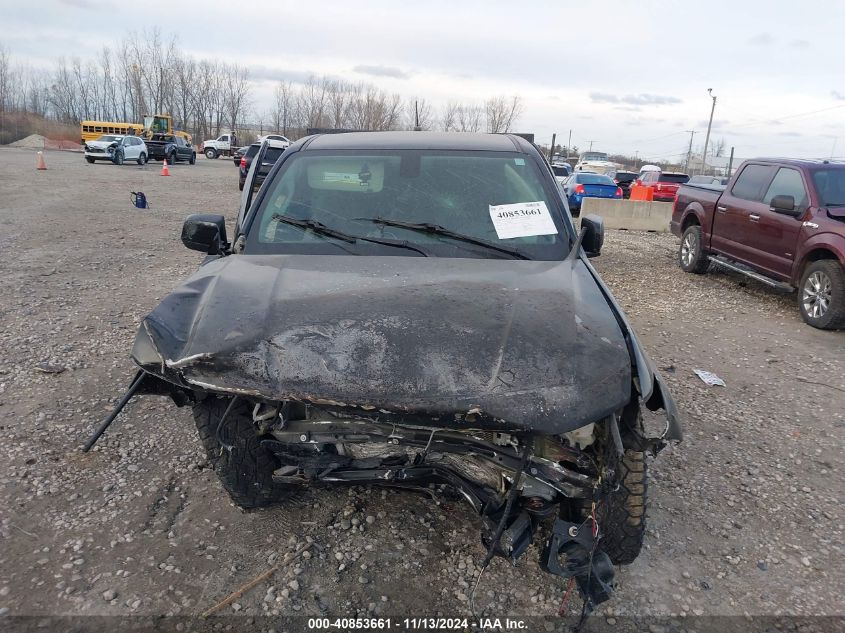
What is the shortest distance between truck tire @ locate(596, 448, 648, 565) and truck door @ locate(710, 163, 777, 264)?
6615mm

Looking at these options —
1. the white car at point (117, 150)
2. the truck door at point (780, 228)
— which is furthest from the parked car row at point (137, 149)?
the truck door at point (780, 228)

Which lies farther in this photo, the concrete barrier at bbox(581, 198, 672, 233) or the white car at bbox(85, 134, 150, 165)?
the white car at bbox(85, 134, 150, 165)

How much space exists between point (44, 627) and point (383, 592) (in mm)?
1330

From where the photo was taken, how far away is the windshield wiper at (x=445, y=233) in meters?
3.10

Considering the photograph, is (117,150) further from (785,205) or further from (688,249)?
(785,205)

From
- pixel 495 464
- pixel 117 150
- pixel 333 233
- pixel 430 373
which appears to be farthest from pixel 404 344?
pixel 117 150

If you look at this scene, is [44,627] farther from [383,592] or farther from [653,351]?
[653,351]

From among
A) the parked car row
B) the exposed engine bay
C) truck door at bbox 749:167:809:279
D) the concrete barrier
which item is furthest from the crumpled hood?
the parked car row

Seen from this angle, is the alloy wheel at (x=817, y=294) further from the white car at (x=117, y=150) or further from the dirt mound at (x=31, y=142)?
the dirt mound at (x=31, y=142)

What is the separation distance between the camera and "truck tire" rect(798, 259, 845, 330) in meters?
6.41

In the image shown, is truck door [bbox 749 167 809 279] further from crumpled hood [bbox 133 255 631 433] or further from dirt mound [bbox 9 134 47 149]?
dirt mound [bbox 9 134 47 149]

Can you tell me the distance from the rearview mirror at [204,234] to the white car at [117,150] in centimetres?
3239

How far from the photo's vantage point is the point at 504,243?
3143 millimetres

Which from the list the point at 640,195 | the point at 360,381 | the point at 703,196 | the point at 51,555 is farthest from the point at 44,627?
the point at 640,195
